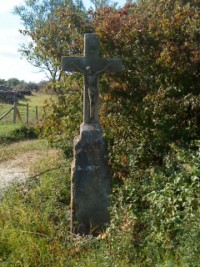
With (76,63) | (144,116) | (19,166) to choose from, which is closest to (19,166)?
(19,166)

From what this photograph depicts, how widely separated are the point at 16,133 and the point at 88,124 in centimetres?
1187

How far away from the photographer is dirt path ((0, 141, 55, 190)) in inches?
398

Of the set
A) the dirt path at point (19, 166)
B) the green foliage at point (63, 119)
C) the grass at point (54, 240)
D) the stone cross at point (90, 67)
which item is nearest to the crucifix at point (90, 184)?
the grass at point (54, 240)

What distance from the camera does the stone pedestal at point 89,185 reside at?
5.96 metres

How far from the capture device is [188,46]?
22.6ft

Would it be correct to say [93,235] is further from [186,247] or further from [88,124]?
[186,247]

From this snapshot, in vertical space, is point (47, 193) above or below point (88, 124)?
below

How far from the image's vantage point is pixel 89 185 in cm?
599

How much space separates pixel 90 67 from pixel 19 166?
6.02m

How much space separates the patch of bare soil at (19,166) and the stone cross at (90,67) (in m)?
3.65

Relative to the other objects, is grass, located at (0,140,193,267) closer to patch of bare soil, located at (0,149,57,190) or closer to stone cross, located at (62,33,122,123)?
stone cross, located at (62,33,122,123)

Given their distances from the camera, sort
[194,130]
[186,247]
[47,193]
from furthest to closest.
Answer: [47,193], [194,130], [186,247]

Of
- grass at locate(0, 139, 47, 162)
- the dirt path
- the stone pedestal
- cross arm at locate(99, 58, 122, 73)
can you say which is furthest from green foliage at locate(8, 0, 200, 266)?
grass at locate(0, 139, 47, 162)

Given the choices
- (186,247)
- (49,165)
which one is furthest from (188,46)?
(49,165)
